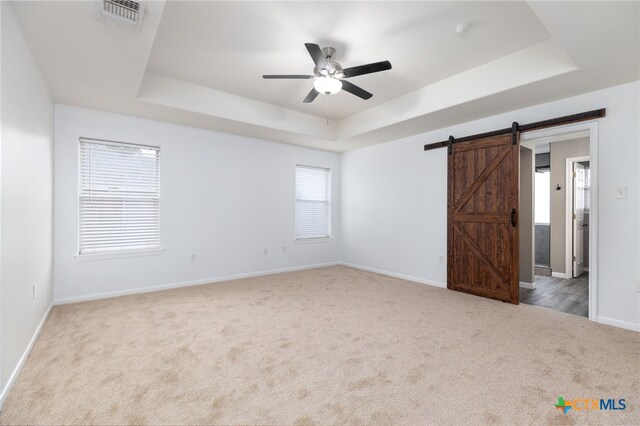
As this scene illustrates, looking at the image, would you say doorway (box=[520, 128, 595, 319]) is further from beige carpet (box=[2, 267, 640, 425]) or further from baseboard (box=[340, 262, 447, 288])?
beige carpet (box=[2, 267, 640, 425])

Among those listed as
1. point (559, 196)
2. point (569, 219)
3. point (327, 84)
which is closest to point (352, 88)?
point (327, 84)

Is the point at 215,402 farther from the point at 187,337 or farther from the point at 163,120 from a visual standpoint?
the point at 163,120

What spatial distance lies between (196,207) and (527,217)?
5.28 meters

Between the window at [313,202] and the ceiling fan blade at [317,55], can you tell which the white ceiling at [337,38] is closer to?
the ceiling fan blade at [317,55]

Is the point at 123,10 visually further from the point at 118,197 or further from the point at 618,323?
the point at 618,323

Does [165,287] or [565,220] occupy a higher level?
[565,220]

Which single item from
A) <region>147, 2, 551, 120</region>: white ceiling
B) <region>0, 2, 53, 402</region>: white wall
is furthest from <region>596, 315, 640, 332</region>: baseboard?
<region>0, 2, 53, 402</region>: white wall

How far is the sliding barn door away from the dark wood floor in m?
0.50

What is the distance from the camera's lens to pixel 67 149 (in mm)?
3838

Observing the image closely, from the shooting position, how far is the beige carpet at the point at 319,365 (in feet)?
5.89

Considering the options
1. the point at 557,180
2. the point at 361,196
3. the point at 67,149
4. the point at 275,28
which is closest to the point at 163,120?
the point at 67,149

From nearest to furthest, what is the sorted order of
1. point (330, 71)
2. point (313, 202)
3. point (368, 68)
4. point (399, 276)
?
1. point (368, 68)
2. point (330, 71)
3. point (399, 276)
4. point (313, 202)

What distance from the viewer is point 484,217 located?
13.8 feet

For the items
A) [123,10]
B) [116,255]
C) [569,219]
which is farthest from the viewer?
[569,219]
